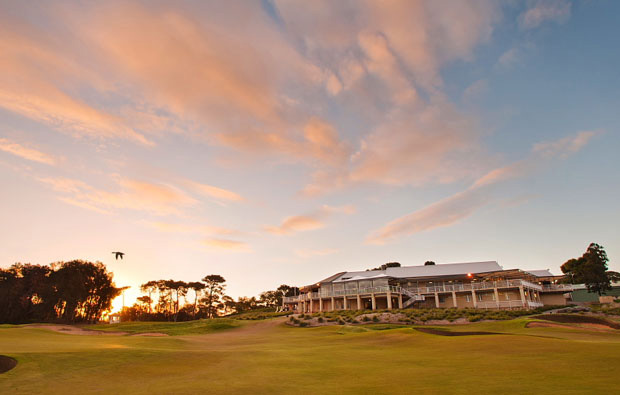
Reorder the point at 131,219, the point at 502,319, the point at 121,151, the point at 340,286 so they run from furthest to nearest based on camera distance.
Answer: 1. the point at 340,286
2. the point at 131,219
3. the point at 502,319
4. the point at 121,151

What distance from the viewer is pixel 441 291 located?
61.8 meters

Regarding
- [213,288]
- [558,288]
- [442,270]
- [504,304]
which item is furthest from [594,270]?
[213,288]

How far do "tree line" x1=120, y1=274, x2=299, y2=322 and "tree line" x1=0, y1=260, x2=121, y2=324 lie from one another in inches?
960

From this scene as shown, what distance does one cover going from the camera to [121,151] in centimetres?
3600

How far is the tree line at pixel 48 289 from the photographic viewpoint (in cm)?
6431

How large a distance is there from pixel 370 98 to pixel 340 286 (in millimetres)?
39232

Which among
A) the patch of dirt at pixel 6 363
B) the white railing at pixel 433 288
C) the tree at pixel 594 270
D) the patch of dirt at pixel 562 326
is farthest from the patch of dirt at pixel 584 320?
the tree at pixel 594 270

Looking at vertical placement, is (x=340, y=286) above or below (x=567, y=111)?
below

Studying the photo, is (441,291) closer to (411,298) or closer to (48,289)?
(411,298)

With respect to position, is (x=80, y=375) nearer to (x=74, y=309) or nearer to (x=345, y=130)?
(x=345, y=130)

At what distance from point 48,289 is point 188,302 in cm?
4421

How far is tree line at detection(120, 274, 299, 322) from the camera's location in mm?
96625

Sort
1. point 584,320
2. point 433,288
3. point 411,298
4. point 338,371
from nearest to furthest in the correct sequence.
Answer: point 338,371 → point 584,320 → point 411,298 → point 433,288

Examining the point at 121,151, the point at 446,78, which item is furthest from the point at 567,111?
the point at 121,151
